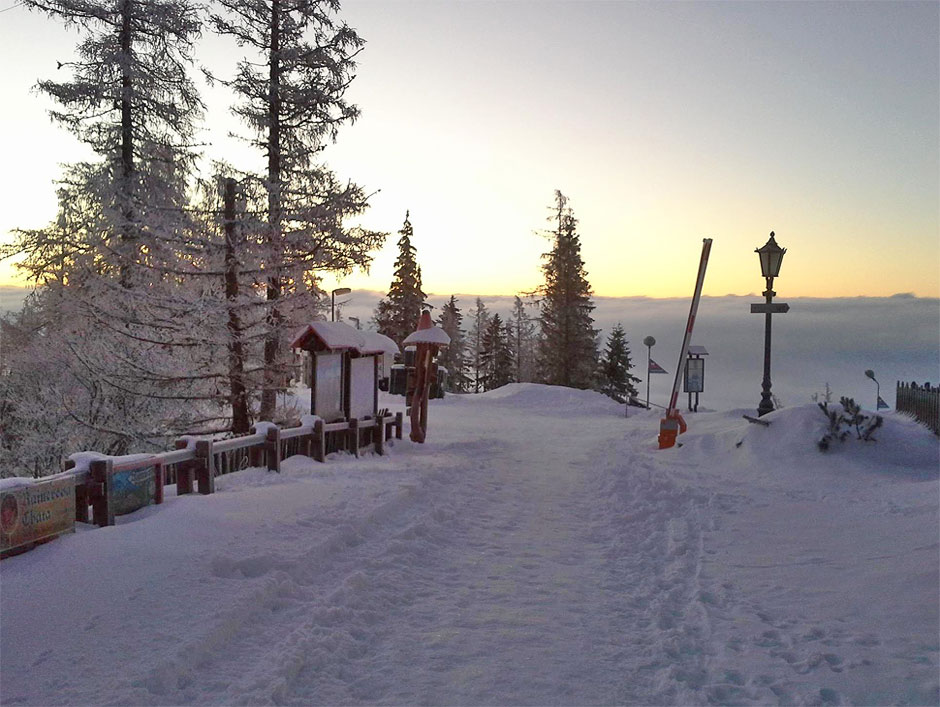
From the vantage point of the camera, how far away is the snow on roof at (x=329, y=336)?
1280 cm

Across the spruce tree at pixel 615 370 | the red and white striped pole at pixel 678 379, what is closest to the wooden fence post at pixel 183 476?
the red and white striped pole at pixel 678 379

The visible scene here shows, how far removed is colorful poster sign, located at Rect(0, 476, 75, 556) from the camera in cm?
526

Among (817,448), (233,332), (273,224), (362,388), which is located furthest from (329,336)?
(817,448)

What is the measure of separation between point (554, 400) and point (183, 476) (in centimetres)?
2262

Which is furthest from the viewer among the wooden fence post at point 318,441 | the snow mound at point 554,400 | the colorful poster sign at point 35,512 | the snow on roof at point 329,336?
the snow mound at point 554,400

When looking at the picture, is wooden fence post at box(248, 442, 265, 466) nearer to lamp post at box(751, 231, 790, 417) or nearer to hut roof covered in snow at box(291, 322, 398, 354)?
hut roof covered in snow at box(291, 322, 398, 354)

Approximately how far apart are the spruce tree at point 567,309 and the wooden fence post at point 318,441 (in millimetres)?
30846

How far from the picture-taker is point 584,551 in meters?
6.89

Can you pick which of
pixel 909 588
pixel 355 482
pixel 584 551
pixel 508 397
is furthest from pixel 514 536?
pixel 508 397

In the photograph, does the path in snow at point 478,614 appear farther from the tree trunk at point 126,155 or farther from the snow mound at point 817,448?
the tree trunk at point 126,155

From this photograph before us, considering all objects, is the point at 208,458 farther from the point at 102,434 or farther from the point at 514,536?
the point at 102,434

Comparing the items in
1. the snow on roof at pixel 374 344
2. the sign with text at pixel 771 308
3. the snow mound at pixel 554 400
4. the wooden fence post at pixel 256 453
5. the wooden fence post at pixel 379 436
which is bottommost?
the snow mound at pixel 554 400

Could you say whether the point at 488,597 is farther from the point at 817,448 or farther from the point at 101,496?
the point at 817,448

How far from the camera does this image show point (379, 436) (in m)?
14.4
